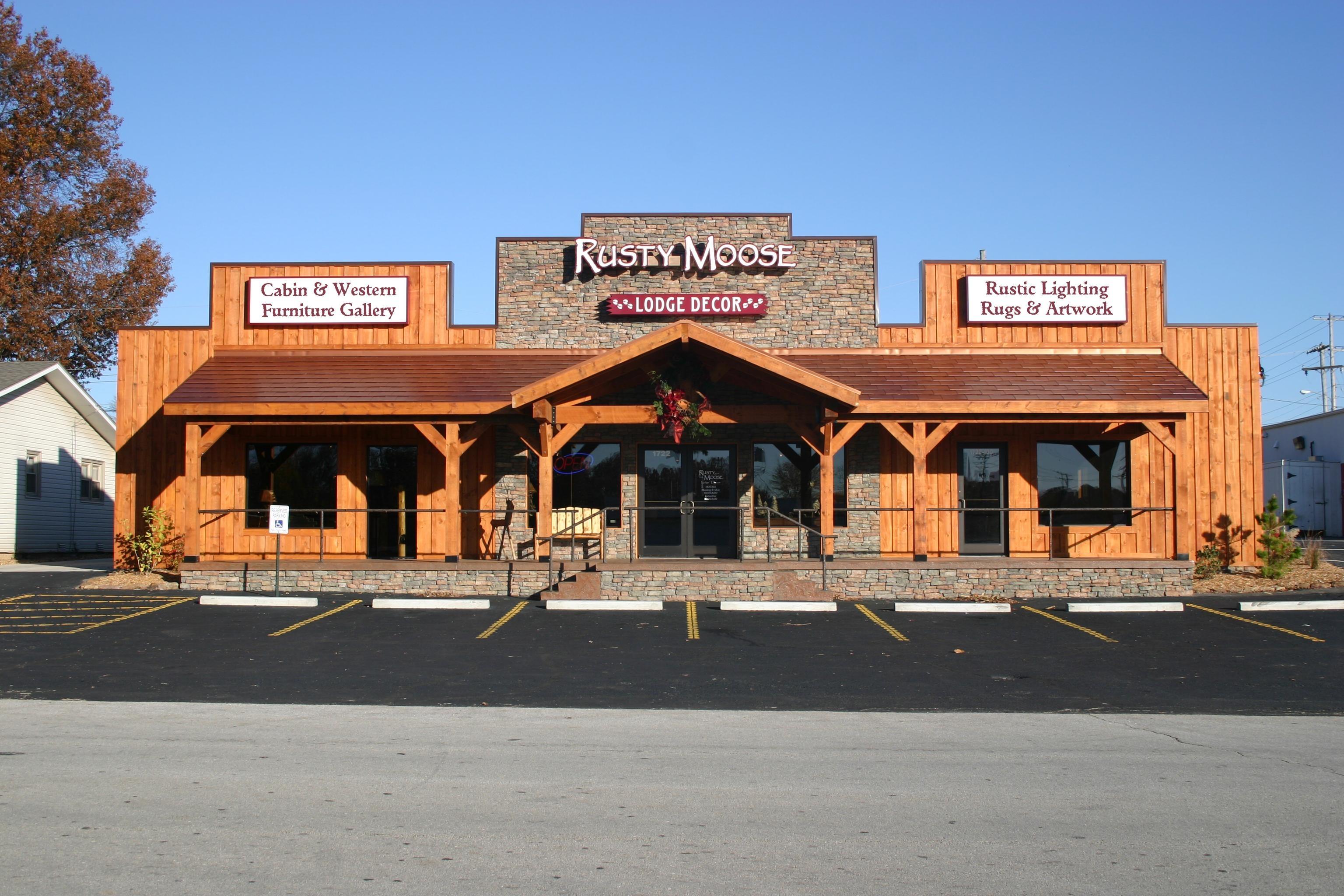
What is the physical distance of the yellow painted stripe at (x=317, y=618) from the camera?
14.0m

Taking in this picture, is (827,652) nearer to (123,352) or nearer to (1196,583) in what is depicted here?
(1196,583)

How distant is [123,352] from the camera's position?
20500mm

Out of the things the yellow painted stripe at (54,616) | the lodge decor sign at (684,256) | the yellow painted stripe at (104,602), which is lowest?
the yellow painted stripe at (54,616)

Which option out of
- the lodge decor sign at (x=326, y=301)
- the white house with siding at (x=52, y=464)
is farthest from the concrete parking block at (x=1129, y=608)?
the white house with siding at (x=52, y=464)

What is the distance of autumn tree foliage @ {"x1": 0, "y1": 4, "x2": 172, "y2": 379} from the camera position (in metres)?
33.2

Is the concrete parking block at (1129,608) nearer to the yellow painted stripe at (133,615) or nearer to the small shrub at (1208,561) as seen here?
the small shrub at (1208,561)

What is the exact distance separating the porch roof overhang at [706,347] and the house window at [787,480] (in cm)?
241

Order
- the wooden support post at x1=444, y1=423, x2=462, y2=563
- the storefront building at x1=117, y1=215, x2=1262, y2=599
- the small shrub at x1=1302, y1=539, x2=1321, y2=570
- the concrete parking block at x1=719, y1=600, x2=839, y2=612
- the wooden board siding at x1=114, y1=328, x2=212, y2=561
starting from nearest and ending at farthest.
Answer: the concrete parking block at x1=719, y1=600, x2=839, y2=612 < the wooden support post at x1=444, y1=423, x2=462, y2=563 < the storefront building at x1=117, y1=215, x2=1262, y2=599 < the small shrub at x1=1302, y1=539, x2=1321, y2=570 < the wooden board siding at x1=114, y1=328, x2=212, y2=561

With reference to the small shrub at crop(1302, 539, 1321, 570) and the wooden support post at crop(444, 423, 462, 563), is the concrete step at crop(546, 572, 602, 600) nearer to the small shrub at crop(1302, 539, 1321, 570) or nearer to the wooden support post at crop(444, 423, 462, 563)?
the wooden support post at crop(444, 423, 462, 563)

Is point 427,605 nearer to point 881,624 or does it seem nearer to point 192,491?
point 192,491

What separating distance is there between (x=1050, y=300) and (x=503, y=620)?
1186 centimetres

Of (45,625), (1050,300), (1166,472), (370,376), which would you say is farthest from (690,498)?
(45,625)

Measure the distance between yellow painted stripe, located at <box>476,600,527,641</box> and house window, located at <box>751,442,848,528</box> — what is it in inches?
197

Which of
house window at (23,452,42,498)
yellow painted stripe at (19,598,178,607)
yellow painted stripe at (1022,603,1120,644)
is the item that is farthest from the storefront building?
house window at (23,452,42,498)
